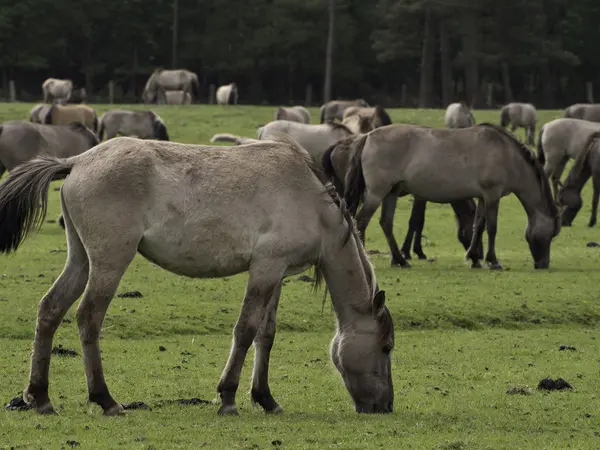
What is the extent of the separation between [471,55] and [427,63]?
319 centimetres

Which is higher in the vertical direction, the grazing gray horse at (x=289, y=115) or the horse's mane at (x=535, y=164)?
the horse's mane at (x=535, y=164)

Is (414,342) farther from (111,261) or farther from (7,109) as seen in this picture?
(7,109)

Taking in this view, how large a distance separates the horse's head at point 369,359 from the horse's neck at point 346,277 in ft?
0.27

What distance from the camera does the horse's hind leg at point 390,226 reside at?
1844 cm

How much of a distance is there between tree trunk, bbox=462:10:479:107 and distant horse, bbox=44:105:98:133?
25.8 m

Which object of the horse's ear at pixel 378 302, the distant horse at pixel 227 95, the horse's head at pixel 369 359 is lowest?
the distant horse at pixel 227 95

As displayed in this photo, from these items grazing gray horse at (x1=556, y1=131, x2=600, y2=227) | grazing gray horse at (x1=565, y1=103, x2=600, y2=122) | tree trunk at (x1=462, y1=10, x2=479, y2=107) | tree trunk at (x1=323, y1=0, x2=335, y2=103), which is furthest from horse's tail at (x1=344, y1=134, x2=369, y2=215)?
tree trunk at (x1=323, y1=0, x2=335, y2=103)

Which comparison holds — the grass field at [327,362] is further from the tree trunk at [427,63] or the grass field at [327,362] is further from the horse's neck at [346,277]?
the tree trunk at [427,63]

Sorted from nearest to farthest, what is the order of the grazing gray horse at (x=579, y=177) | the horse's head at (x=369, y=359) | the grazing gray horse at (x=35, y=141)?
the horse's head at (x=369, y=359)
the grazing gray horse at (x=35, y=141)
the grazing gray horse at (x=579, y=177)

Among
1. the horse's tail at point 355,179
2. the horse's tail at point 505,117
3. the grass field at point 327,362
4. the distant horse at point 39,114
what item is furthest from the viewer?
the horse's tail at point 505,117

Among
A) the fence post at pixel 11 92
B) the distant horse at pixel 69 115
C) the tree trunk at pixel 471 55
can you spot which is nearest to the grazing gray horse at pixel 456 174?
the distant horse at pixel 69 115

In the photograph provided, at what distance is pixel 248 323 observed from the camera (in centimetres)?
862

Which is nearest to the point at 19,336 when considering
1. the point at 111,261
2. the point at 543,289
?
the point at 111,261

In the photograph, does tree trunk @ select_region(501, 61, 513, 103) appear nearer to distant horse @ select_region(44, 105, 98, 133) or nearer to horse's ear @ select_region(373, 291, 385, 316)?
distant horse @ select_region(44, 105, 98, 133)
